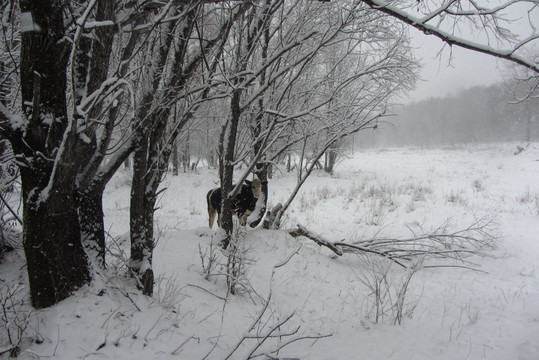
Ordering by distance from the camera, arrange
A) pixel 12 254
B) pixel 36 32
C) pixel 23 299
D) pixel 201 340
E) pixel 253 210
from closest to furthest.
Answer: pixel 36 32, pixel 23 299, pixel 201 340, pixel 12 254, pixel 253 210

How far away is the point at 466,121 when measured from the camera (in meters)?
56.0

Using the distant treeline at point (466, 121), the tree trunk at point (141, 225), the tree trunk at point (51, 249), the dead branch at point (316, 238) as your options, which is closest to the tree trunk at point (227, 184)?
the dead branch at point (316, 238)

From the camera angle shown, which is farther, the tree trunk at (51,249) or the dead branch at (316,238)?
the dead branch at (316,238)

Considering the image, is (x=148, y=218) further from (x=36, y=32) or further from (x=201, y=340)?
(x=36, y=32)

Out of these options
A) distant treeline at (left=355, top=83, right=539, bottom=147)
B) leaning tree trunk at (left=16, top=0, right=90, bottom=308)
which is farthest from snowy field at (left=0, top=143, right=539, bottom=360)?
distant treeline at (left=355, top=83, right=539, bottom=147)

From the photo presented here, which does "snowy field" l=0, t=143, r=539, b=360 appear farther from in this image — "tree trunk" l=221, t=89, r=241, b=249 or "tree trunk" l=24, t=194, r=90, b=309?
"tree trunk" l=221, t=89, r=241, b=249

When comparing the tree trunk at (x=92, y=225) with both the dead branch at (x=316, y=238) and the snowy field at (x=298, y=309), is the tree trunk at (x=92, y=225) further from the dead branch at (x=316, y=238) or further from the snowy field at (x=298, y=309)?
the dead branch at (x=316, y=238)

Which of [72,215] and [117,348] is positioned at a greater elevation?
[72,215]

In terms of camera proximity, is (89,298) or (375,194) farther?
(375,194)

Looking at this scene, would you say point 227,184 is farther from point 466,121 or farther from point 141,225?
point 466,121

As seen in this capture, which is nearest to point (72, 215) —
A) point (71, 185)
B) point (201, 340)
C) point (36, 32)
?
point (71, 185)

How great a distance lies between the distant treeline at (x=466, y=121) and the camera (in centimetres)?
4241

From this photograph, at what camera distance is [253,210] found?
6.24 metres

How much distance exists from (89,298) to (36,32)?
1.88 metres
